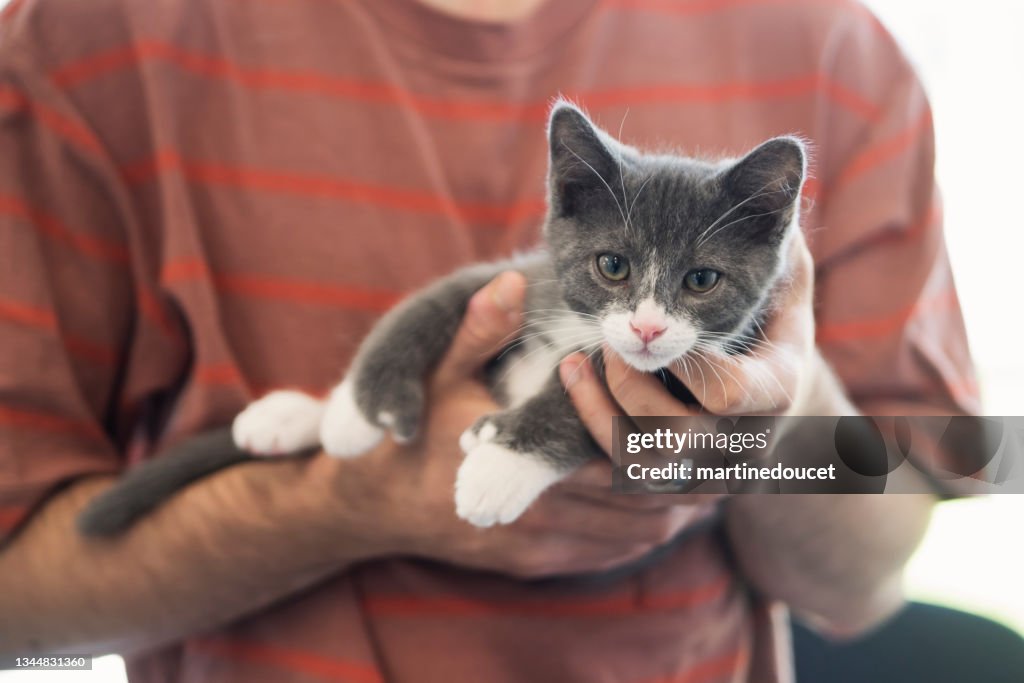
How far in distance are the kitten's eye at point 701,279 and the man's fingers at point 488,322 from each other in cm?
18

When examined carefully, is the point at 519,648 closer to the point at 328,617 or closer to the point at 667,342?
the point at 328,617

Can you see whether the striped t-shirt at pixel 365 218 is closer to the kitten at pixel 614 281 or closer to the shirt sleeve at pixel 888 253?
the shirt sleeve at pixel 888 253

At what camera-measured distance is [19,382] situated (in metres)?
0.91

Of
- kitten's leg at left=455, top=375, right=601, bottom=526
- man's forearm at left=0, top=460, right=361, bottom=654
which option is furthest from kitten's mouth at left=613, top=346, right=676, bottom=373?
man's forearm at left=0, top=460, right=361, bottom=654

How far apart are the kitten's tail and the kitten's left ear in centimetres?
77

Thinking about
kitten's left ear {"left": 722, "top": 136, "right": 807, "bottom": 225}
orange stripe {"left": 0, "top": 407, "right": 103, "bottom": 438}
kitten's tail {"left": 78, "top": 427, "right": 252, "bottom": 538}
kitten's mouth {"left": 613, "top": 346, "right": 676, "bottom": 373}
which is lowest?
kitten's tail {"left": 78, "top": 427, "right": 252, "bottom": 538}

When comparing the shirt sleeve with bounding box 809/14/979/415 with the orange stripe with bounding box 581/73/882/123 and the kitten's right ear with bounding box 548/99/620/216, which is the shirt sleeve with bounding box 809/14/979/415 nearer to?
A: the orange stripe with bounding box 581/73/882/123

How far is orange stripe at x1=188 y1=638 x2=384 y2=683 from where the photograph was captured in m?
0.94

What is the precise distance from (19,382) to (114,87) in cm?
44

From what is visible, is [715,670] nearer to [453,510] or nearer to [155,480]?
[453,510]

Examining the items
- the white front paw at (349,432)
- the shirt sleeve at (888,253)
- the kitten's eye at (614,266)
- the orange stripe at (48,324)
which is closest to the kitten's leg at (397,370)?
the white front paw at (349,432)

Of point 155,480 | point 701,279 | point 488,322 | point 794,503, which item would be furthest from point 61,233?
point 794,503

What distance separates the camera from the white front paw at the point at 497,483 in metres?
0.74

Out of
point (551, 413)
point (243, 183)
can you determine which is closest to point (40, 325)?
point (243, 183)
